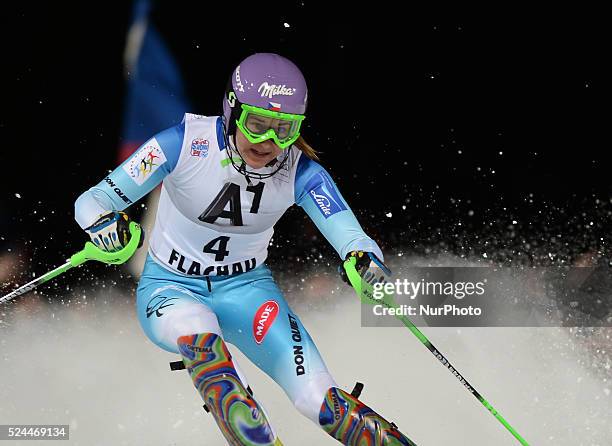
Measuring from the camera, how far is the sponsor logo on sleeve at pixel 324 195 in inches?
131

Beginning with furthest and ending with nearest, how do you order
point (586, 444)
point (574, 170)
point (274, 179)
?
point (574, 170), point (586, 444), point (274, 179)

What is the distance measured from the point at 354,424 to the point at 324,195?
812 millimetres

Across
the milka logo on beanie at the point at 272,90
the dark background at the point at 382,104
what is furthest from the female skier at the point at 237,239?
the dark background at the point at 382,104

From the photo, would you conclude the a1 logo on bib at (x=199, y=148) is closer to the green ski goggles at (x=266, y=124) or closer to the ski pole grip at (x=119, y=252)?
the green ski goggles at (x=266, y=124)

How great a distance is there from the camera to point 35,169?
15.4ft

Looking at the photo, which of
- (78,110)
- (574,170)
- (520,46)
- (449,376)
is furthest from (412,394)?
(78,110)

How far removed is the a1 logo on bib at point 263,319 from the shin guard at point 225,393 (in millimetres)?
275

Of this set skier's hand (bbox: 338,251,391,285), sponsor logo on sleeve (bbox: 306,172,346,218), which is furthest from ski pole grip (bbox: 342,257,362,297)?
sponsor logo on sleeve (bbox: 306,172,346,218)

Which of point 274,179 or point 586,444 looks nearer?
point 274,179

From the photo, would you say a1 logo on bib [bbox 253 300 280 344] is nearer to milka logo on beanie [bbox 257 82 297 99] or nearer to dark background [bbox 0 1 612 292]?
milka logo on beanie [bbox 257 82 297 99]

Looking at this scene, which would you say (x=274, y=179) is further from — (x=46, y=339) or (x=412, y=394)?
(x=46, y=339)

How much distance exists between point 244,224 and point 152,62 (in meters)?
1.62

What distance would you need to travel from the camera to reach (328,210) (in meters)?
3.32

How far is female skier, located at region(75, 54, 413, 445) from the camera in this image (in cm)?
298
